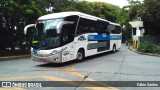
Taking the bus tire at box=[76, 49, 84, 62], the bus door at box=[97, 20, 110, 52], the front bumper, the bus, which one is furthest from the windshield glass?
the bus door at box=[97, 20, 110, 52]

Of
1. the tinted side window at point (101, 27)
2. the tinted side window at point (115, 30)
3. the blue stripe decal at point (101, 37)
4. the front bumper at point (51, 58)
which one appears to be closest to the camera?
the front bumper at point (51, 58)

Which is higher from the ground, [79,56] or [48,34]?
[48,34]

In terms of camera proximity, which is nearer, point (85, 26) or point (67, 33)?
point (67, 33)

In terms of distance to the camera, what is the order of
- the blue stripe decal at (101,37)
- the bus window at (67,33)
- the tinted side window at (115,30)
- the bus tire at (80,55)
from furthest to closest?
the tinted side window at (115,30), the blue stripe decal at (101,37), the bus tire at (80,55), the bus window at (67,33)

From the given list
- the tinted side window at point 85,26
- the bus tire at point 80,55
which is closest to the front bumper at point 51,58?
the bus tire at point 80,55

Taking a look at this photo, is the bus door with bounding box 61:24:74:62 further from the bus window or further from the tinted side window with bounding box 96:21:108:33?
the tinted side window with bounding box 96:21:108:33

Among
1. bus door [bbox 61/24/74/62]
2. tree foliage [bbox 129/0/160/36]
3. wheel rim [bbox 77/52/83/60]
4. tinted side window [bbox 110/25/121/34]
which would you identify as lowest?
wheel rim [bbox 77/52/83/60]

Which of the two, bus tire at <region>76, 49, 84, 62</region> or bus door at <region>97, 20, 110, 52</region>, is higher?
bus door at <region>97, 20, 110, 52</region>

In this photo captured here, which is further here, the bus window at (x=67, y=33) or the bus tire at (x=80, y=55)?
the bus tire at (x=80, y=55)

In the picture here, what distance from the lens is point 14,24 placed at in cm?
2222

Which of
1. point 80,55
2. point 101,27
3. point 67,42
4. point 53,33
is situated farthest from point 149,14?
point 53,33

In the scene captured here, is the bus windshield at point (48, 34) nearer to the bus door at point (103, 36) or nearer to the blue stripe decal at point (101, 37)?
the blue stripe decal at point (101, 37)

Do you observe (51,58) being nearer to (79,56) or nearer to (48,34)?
(48,34)

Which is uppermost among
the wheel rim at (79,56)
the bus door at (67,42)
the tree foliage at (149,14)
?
the tree foliage at (149,14)
